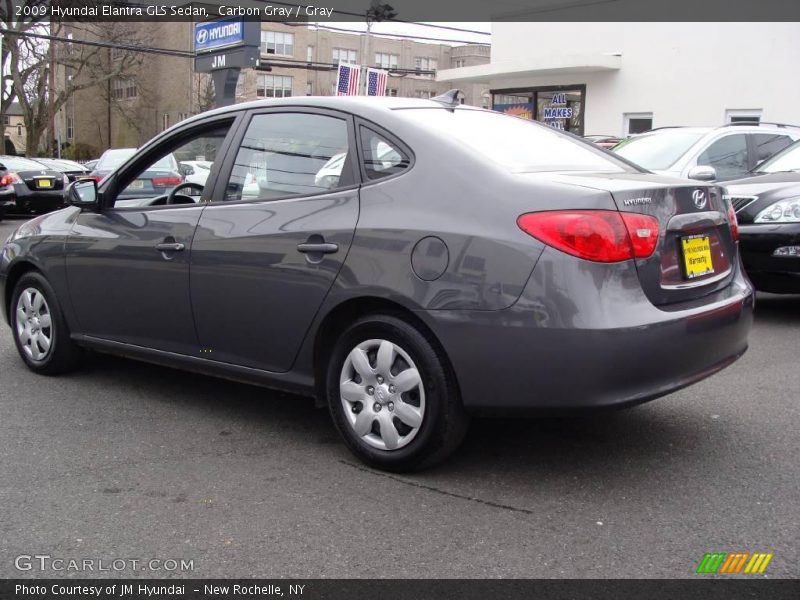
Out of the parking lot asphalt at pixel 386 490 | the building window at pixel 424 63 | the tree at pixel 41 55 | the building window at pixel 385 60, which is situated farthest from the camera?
the building window at pixel 424 63

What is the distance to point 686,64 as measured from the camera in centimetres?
2291

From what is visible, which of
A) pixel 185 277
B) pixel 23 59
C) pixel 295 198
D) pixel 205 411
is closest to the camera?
pixel 295 198

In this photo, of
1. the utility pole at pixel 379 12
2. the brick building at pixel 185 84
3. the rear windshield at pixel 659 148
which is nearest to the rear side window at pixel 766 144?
the rear windshield at pixel 659 148

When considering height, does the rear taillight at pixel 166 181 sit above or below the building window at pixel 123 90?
below

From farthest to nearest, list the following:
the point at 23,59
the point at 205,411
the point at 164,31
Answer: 1. the point at 164,31
2. the point at 23,59
3. the point at 205,411

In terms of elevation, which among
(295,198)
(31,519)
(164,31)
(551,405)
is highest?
(164,31)

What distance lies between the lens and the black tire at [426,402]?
3.56 meters

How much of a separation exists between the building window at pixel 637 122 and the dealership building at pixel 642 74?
0.03 metres

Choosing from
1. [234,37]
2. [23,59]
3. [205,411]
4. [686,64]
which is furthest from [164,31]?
[205,411]

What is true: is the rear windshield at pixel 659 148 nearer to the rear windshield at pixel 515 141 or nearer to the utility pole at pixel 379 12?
the rear windshield at pixel 515 141

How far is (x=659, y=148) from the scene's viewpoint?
9266 mm

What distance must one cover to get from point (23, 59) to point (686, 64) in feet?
123

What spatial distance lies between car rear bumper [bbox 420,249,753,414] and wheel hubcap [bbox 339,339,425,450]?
240 millimetres

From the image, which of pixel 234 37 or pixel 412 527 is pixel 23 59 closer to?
pixel 234 37
